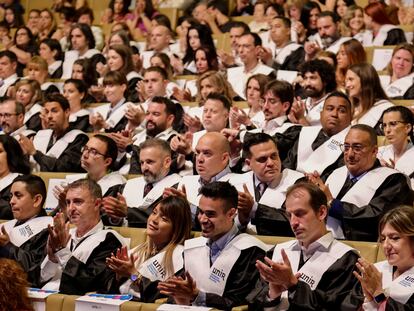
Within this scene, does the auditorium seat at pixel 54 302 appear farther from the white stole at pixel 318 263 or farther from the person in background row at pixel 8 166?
the person in background row at pixel 8 166

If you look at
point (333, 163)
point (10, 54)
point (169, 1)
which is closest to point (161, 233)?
point (333, 163)

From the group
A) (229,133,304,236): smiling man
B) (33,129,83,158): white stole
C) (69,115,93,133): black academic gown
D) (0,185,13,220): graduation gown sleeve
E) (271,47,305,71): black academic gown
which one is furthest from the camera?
(271,47,305,71): black academic gown

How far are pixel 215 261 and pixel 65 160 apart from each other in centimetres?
313

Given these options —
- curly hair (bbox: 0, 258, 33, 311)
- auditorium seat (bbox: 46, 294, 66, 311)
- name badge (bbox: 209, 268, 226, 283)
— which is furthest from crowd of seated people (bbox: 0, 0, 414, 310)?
curly hair (bbox: 0, 258, 33, 311)

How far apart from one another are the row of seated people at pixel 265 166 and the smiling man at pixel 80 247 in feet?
0.87

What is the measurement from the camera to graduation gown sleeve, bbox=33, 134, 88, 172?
8.21 metres

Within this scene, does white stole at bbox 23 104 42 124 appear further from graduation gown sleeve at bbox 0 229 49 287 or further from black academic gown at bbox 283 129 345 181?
black academic gown at bbox 283 129 345 181

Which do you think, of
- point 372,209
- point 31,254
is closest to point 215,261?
point 372,209

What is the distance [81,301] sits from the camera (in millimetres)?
5043

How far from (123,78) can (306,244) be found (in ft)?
14.2

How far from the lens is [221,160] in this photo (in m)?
6.56

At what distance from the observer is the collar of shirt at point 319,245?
5168mm

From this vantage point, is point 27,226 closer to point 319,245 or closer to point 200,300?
point 200,300

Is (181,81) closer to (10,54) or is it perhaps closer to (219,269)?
(10,54)
